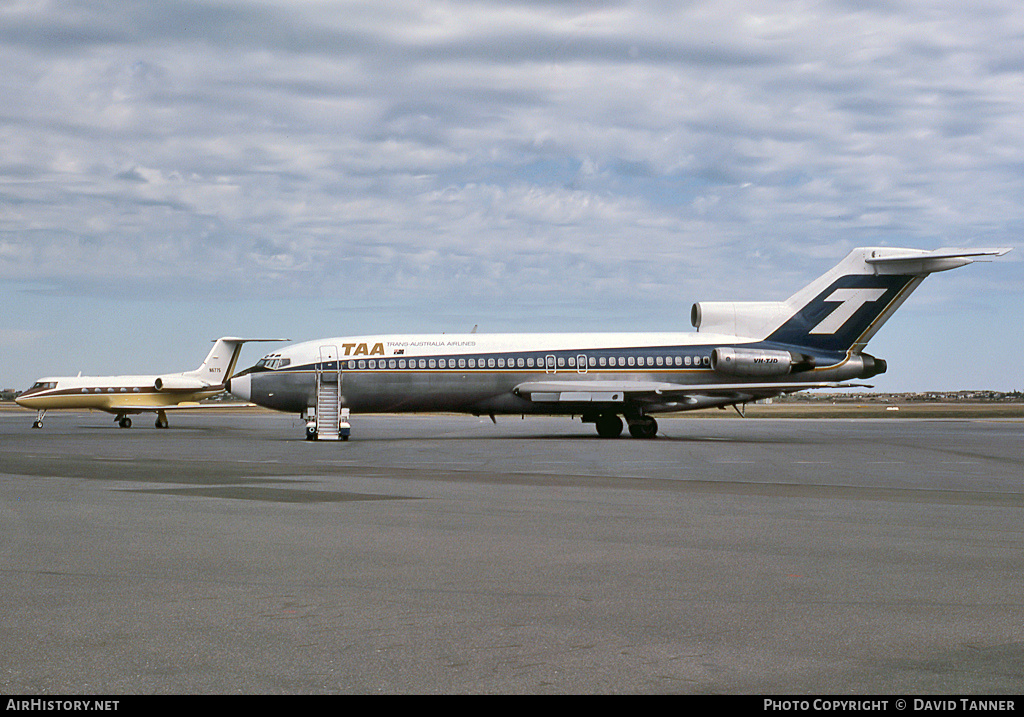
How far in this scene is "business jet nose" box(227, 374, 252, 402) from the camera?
130 ft

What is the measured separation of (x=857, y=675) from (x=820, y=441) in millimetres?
31461

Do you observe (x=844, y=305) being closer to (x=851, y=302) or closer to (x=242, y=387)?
(x=851, y=302)

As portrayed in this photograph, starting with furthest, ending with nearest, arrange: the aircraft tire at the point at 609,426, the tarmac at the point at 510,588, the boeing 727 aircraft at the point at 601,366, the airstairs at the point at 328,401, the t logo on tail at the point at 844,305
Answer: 1. the t logo on tail at the point at 844,305
2. the aircraft tire at the point at 609,426
3. the boeing 727 aircraft at the point at 601,366
4. the airstairs at the point at 328,401
5. the tarmac at the point at 510,588

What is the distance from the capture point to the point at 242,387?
39844 mm

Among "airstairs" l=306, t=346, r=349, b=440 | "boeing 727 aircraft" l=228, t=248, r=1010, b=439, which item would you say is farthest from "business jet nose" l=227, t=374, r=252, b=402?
"airstairs" l=306, t=346, r=349, b=440

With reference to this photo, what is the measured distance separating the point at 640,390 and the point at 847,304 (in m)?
9.45

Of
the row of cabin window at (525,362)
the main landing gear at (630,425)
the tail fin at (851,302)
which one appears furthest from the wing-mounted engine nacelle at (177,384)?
the tail fin at (851,302)

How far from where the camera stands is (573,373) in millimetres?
39531

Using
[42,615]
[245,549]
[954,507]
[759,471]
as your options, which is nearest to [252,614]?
[42,615]

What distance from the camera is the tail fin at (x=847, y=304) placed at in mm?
40438

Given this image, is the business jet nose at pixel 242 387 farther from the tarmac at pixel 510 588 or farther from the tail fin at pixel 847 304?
the tarmac at pixel 510 588

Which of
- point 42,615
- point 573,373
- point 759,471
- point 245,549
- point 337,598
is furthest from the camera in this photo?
point 573,373

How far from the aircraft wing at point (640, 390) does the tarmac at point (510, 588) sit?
20.8 meters
